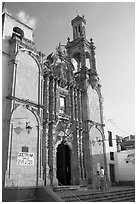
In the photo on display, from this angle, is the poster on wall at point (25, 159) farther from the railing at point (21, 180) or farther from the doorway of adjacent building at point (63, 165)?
the doorway of adjacent building at point (63, 165)

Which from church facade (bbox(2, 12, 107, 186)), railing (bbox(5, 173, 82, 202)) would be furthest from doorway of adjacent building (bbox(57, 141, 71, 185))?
railing (bbox(5, 173, 82, 202))

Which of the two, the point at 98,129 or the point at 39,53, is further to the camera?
the point at 98,129

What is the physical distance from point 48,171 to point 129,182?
11.7 metres

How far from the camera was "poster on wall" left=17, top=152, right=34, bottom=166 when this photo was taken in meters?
14.4

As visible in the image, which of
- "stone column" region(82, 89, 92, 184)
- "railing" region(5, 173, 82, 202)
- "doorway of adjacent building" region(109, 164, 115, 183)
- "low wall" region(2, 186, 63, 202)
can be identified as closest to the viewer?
"low wall" region(2, 186, 63, 202)

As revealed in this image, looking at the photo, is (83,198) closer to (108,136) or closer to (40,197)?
(40,197)

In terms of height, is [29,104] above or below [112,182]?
above

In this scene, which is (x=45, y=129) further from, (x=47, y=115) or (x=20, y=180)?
(x=20, y=180)

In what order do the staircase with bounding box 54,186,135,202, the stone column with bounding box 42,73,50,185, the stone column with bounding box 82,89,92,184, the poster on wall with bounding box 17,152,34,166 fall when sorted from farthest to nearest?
the stone column with bounding box 82,89,92,184, the stone column with bounding box 42,73,50,185, the poster on wall with bounding box 17,152,34,166, the staircase with bounding box 54,186,135,202

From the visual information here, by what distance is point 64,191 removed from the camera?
48.6 feet

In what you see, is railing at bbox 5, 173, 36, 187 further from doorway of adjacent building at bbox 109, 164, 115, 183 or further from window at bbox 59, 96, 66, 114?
doorway of adjacent building at bbox 109, 164, 115, 183

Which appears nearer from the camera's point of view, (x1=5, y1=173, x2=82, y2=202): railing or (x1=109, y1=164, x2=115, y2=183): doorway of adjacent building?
(x1=5, y1=173, x2=82, y2=202): railing

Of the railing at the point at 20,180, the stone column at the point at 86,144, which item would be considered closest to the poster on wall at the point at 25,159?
the railing at the point at 20,180

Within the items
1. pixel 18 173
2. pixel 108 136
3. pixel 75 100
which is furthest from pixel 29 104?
pixel 108 136
